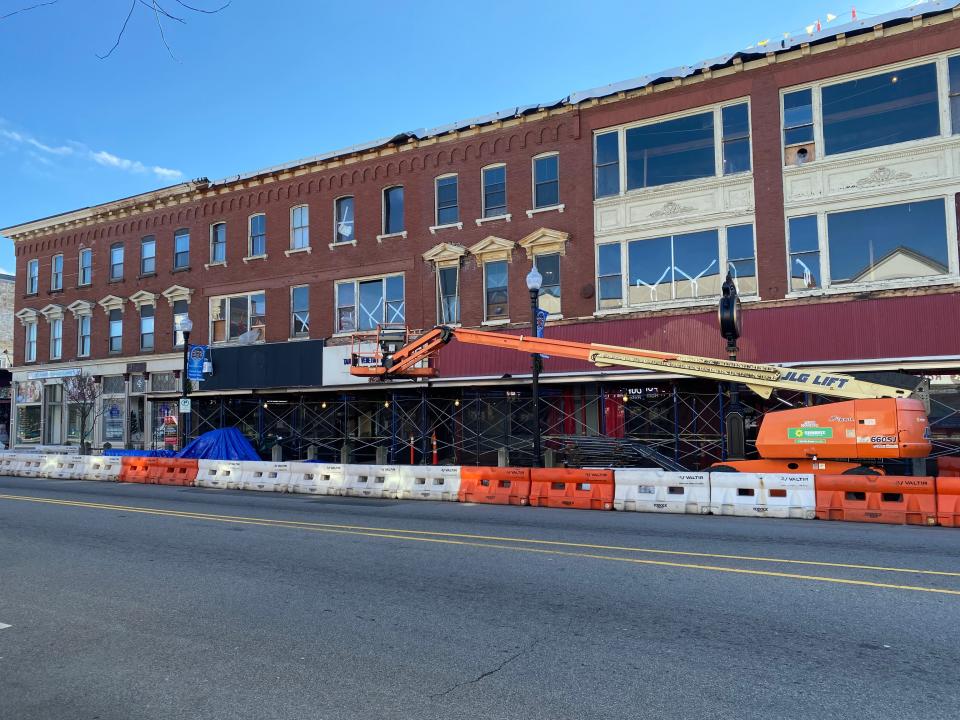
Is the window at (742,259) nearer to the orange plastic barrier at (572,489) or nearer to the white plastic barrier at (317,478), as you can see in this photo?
the orange plastic barrier at (572,489)

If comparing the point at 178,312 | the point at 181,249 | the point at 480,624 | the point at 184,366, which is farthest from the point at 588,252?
the point at 181,249

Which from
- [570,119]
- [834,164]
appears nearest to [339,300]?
[570,119]

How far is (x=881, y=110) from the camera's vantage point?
1812 centimetres

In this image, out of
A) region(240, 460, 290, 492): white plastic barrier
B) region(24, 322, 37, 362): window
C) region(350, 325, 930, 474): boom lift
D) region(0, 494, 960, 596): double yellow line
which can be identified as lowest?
region(0, 494, 960, 596): double yellow line

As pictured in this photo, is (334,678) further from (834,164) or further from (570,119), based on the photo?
(570,119)

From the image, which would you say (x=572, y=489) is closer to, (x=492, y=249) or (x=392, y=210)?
(x=492, y=249)

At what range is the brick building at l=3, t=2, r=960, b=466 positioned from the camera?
1766 cm

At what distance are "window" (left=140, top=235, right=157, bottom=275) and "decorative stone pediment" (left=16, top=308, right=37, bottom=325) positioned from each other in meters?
8.00

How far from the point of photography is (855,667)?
4.76m

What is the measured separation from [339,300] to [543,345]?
11.7 m

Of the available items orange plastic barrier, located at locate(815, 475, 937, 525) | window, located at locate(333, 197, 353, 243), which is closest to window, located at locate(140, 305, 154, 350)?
window, located at locate(333, 197, 353, 243)

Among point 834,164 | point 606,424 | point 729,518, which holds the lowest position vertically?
point 729,518

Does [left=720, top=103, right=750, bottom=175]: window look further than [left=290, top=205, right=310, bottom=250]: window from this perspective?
No

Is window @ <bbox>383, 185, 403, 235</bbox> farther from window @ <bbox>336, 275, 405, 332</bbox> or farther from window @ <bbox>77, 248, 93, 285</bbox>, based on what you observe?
window @ <bbox>77, 248, 93, 285</bbox>
